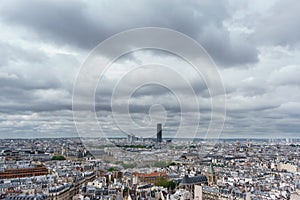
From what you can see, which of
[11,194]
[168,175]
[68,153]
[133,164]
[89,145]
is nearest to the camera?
[11,194]

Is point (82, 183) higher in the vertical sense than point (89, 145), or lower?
lower

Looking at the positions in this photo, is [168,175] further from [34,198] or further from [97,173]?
[34,198]

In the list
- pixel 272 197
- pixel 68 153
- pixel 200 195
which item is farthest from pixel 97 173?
pixel 68 153

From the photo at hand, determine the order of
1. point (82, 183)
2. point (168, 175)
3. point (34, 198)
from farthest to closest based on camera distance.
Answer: point (168, 175)
point (82, 183)
point (34, 198)

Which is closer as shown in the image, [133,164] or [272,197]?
[272,197]

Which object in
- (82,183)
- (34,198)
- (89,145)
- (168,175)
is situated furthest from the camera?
(89,145)

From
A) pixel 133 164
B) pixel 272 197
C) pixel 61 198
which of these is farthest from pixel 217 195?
pixel 133 164

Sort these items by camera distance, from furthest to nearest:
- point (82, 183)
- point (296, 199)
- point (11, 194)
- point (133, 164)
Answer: point (133, 164), point (82, 183), point (11, 194), point (296, 199)

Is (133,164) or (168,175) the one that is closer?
(168,175)

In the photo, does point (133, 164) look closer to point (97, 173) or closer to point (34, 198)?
point (97, 173)
